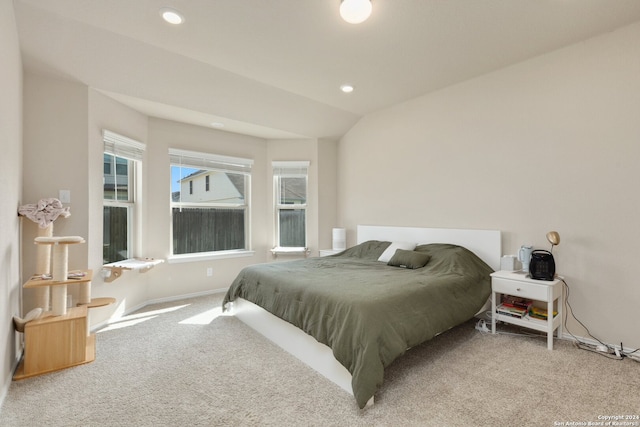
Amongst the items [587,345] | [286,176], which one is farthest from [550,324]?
[286,176]

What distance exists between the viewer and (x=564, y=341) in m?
2.66

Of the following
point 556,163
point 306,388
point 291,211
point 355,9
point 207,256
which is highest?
point 355,9

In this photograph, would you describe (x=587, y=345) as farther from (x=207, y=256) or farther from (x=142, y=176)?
(x=142, y=176)

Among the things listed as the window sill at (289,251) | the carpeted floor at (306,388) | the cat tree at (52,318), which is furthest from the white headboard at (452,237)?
the cat tree at (52,318)

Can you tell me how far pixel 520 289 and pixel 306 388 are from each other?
2.01 meters

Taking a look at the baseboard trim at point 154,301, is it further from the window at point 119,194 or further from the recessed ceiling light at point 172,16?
the recessed ceiling light at point 172,16

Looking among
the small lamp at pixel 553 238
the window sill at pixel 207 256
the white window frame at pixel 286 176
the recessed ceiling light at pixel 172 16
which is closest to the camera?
the recessed ceiling light at pixel 172 16

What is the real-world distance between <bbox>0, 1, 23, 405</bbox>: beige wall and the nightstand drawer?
3712mm

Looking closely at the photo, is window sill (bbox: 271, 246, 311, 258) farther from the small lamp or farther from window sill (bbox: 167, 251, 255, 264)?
the small lamp

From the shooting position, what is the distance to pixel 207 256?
4355 mm

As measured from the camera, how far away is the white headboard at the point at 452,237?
123 inches

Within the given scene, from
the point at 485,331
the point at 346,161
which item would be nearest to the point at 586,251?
the point at 485,331

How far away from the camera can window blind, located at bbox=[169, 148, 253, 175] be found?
411 centimetres

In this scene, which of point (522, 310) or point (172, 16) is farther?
point (522, 310)
